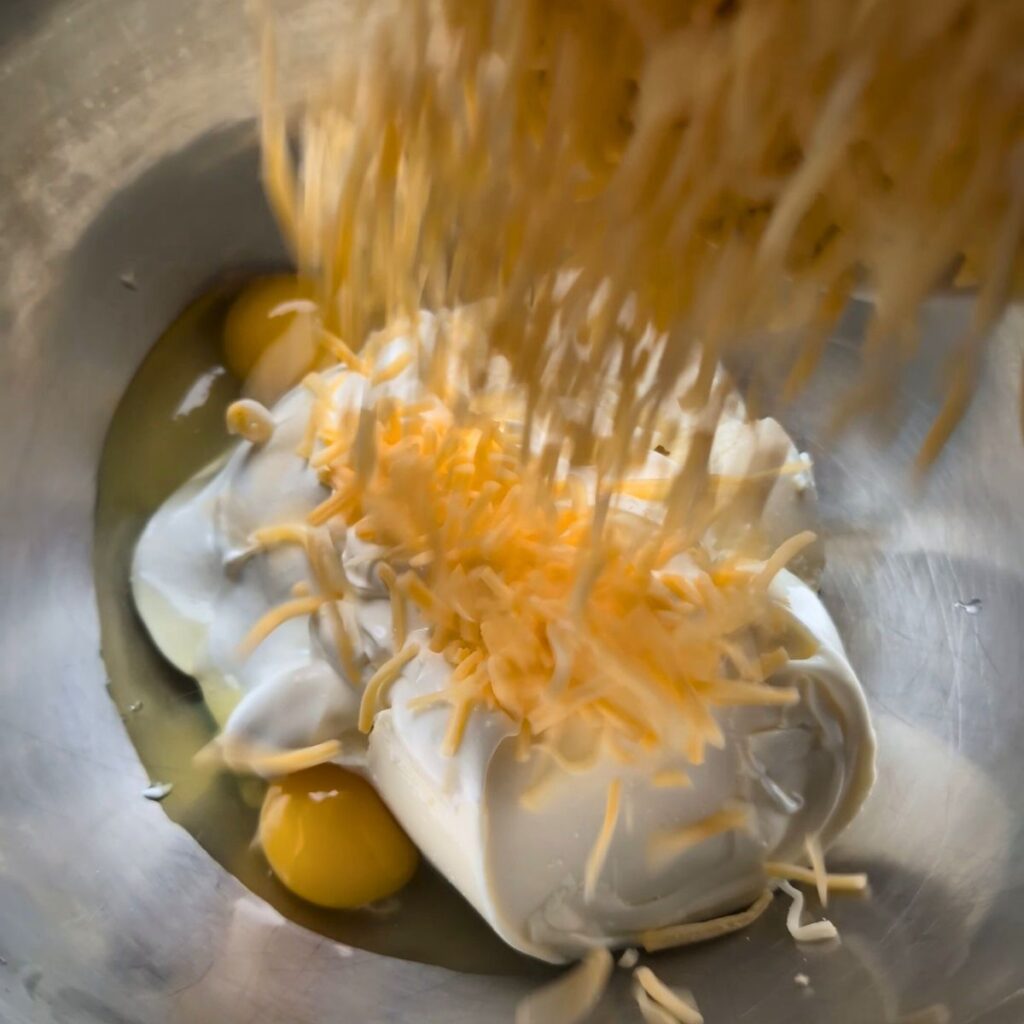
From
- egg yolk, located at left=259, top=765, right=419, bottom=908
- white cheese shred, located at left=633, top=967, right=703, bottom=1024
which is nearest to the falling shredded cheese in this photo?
white cheese shred, located at left=633, top=967, right=703, bottom=1024

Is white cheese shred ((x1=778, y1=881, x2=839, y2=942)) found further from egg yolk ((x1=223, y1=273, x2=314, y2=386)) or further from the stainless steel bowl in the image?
egg yolk ((x1=223, y1=273, x2=314, y2=386))

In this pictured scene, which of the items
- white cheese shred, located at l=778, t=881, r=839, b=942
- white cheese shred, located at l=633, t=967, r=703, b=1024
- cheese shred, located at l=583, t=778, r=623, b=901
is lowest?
white cheese shred, located at l=778, t=881, r=839, b=942

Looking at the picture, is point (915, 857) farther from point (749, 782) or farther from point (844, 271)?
point (844, 271)

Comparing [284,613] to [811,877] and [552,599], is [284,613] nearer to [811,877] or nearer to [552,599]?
[552,599]

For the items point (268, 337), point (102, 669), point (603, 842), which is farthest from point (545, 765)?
point (268, 337)

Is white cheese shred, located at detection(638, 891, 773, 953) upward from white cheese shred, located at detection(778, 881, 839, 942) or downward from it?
upward

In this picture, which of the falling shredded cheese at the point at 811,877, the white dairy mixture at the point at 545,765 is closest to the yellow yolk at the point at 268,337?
the white dairy mixture at the point at 545,765

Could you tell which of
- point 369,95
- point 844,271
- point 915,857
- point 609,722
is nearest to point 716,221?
point 844,271
